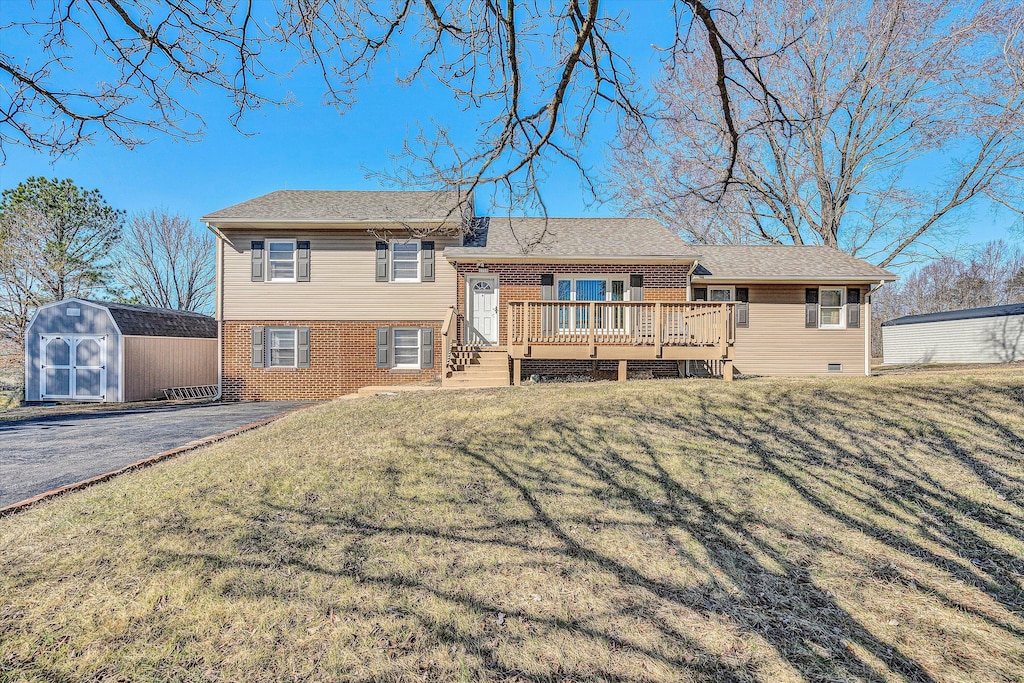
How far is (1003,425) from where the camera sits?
5.77 metres

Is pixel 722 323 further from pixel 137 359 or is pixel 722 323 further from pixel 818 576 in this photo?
pixel 137 359

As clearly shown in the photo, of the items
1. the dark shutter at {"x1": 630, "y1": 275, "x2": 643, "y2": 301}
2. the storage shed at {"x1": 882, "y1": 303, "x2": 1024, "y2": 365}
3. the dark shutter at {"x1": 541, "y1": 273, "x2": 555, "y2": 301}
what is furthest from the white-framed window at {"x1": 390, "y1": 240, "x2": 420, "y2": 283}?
the storage shed at {"x1": 882, "y1": 303, "x2": 1024, "y2": 365}

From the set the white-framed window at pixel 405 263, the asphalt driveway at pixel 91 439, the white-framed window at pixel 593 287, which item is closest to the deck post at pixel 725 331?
the white-framed window at pixel 593 287

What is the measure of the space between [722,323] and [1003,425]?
5.01m

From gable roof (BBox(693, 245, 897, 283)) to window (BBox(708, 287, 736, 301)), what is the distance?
44 centimetres

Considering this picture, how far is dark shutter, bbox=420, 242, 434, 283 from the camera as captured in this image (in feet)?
44.8

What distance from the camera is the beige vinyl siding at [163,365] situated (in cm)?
1357

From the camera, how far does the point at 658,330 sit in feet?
34.3

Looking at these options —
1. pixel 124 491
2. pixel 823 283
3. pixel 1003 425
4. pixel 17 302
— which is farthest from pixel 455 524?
pixel 17 302

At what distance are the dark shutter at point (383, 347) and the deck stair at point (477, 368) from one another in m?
3.12

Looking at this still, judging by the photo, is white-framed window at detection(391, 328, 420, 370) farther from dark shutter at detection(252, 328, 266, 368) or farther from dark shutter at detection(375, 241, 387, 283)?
dark shutter at detection(252, 328, 266, 368)

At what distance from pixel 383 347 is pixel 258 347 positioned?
3724mm

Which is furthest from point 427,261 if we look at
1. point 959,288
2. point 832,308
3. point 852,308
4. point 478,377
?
point 959,288

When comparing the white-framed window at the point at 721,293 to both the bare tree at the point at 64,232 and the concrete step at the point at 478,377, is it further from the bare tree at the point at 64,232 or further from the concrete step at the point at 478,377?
the bare tree at the point at 64,232
